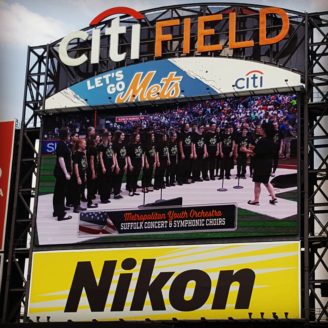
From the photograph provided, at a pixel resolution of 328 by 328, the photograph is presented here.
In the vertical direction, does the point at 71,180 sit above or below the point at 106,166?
→ below

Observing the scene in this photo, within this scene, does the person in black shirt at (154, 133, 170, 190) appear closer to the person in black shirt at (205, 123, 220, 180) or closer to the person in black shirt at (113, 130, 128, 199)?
the person in black shirt at (113, 130, 128, 199)

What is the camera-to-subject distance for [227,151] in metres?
35.4

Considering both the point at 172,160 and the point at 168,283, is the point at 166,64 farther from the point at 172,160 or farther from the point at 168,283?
the point at 168,283

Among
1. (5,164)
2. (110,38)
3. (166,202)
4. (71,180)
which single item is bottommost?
(166,202)

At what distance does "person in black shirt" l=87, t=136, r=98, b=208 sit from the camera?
3688cm

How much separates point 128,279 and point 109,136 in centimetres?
620

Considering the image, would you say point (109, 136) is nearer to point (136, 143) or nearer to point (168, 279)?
point (136, 143)

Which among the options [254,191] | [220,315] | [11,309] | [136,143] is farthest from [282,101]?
[11,309]

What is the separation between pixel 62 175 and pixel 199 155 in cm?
605

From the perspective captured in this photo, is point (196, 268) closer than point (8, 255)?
Yes

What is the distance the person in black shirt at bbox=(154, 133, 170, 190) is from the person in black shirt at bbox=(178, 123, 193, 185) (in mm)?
611

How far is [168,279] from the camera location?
34.6m

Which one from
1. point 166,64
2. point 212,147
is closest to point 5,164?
point 166,64

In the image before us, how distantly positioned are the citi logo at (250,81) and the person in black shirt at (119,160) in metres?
5.20
